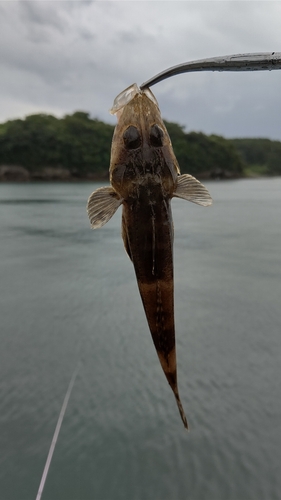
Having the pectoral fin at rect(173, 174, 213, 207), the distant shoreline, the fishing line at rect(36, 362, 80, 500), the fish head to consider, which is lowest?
the fishing line at rect(36, 362, 80, 500)

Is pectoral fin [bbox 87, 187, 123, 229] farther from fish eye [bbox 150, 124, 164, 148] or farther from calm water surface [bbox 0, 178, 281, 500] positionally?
calm water surface [bbox 0, 178, 281, 500]

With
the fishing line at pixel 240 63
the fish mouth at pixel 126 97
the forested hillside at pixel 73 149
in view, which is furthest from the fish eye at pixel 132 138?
the forested hillside at pixel 73 149

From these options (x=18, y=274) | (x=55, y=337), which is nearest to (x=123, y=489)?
(x=55, y=337)

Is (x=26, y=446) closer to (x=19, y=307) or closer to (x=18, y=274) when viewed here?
(x=19, y=307)

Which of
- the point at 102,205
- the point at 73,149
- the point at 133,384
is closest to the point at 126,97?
the point at 102,205

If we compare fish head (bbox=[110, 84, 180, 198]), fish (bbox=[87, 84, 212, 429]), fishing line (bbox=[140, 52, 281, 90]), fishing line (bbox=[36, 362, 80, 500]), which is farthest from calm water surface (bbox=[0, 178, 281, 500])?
fishing line (bbox=[140, 52, 281, 90])

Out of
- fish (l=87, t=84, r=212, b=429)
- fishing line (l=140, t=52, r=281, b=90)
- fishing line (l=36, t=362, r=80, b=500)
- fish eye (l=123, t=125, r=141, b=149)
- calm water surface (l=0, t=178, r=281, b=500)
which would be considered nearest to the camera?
fishing line (l=140, t=52, r=281, b=90)
